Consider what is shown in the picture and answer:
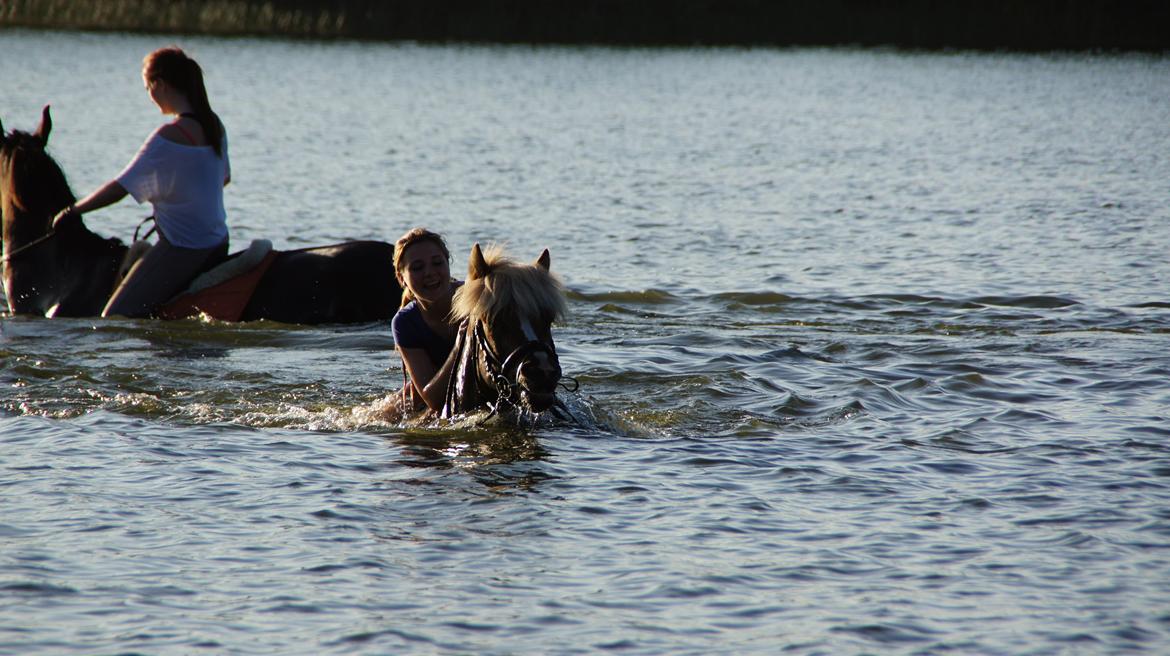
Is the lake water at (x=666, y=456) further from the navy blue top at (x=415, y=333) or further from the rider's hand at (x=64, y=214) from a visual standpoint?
the rider's hand at (x=64, y=214)

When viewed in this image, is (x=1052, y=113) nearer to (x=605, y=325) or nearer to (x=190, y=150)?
(x=605, y=325)

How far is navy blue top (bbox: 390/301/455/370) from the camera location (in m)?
7.77

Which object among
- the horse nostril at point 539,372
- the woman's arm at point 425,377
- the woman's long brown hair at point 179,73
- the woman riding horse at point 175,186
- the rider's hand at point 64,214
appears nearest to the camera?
the horse nostril at point 539,372

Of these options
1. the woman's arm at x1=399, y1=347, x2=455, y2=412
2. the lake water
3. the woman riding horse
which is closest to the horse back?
the lake water

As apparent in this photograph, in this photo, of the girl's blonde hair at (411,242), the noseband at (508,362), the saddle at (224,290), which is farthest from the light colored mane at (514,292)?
the saddle at (224,290)

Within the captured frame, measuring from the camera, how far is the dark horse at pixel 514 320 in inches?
259

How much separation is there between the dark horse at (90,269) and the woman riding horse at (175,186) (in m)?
0.30

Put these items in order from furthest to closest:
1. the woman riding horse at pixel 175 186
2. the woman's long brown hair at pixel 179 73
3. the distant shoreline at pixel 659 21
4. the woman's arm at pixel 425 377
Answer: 1. the distant shoreline at pixel 659 21
2. the woman riding horse at pixel 175 186
3. the woman's long brown hair at pixel 179 73
4. the woman's arm at pixel 425 377

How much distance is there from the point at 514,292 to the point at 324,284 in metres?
4.77

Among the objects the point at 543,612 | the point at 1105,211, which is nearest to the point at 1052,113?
the point at 1105,211

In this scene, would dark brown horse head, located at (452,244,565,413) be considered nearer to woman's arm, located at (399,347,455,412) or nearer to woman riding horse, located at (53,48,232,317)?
woman's arm, located at (399,347,455,412)

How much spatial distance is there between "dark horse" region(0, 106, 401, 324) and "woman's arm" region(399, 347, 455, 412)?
11.0ft

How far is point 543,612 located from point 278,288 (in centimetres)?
611

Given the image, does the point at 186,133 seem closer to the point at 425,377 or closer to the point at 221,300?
the point at 221,300
